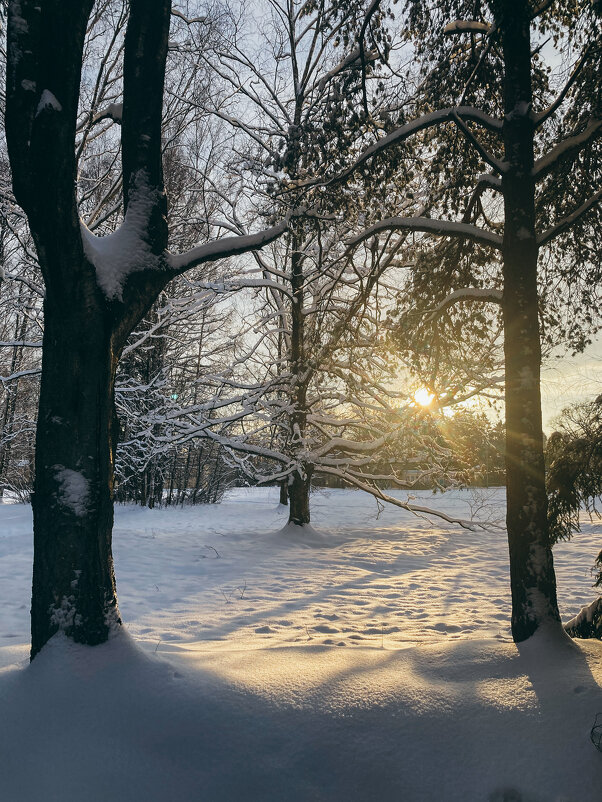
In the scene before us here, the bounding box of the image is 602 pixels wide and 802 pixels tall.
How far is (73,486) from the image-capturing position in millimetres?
3430

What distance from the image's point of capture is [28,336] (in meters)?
21.0

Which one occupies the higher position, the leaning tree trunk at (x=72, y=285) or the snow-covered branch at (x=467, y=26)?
the snow-covered branch at (x=467, y=26)

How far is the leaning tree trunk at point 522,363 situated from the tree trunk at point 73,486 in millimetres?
2936

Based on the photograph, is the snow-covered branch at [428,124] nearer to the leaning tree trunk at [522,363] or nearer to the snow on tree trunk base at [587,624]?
the leaning tree trunk at [522,363]

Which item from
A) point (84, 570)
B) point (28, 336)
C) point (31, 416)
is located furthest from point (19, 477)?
point (84, 570)

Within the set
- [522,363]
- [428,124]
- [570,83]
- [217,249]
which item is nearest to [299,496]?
[522,363]

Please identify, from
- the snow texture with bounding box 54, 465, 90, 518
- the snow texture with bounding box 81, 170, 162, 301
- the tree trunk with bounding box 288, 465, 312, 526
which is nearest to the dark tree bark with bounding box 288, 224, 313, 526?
the tree trunk with bounding box 288, 465, 312, 526

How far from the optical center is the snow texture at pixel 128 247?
3.63 metres

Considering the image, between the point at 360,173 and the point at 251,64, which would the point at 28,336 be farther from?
the point at 360,173

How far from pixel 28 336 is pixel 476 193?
1976 centimetres

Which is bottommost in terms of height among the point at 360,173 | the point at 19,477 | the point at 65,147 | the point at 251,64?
the point at 19,477

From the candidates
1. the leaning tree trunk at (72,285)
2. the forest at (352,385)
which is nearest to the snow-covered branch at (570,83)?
the forest at (352,385)

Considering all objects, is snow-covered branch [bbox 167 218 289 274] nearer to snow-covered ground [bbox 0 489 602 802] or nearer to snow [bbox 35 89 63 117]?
snow [bbox 35 89 63 117]

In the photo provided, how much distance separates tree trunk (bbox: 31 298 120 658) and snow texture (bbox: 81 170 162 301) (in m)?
0.24
